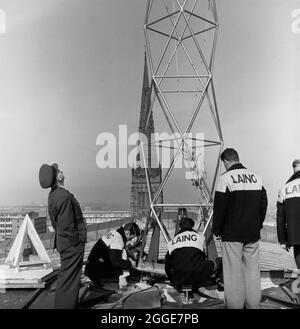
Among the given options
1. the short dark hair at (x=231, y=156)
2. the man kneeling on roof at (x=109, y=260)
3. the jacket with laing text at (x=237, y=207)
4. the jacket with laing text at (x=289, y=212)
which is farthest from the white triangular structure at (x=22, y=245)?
the jacket with laing text at (x=289, y=212)

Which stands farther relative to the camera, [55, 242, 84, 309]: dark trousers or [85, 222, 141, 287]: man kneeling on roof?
[85, 222, 141, 287]: man kneeling on roof

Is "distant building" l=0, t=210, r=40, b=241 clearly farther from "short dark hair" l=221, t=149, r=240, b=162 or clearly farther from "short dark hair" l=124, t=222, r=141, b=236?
"short dark hair" l=221, t=149, r=240, b=162

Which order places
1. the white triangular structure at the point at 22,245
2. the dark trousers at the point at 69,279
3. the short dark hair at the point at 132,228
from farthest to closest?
the white triangular structure at the point at 22,245 → the short dark hair at the point at 132,228 → the dark trousers at the point at 69,279

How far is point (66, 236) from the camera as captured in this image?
10.0 feet

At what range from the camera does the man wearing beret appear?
9.96ft

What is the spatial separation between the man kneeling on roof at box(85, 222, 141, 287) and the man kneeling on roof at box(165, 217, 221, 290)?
0.65m

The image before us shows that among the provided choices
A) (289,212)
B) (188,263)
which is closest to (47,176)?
(188,263)

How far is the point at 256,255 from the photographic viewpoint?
9.78ft

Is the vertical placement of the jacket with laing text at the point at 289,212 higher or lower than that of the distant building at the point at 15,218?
higher

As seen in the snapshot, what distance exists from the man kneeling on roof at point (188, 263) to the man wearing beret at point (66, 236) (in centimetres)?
91

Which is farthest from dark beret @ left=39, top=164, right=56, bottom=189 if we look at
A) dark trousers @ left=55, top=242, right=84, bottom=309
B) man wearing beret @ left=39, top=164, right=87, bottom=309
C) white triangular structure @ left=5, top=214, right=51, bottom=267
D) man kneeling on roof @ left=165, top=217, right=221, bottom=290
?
white triangular structure @ left=5, top=214, right=51, bottom=267

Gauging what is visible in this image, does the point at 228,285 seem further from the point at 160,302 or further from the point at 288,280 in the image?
the point at 288,280

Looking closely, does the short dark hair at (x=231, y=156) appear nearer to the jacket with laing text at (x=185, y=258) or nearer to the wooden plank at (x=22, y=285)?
the jacket with laing text at (x=185, y=258)

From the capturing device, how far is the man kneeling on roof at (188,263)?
3393 mm
